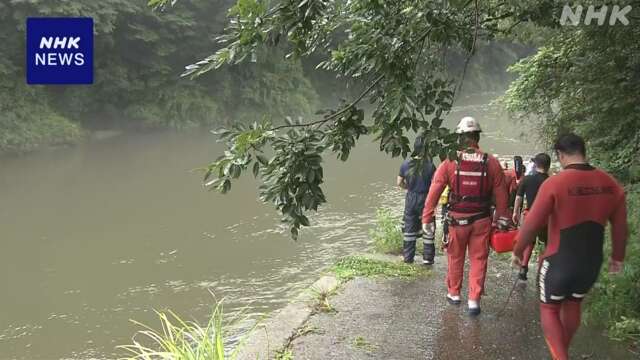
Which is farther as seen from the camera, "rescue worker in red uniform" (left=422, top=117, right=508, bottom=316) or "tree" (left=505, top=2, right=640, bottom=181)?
"tree" (left=505, top=2, right=640, bottom=181)

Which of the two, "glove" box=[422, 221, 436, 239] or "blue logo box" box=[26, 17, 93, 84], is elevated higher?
"blue logo box" box=[26, 17, 93, 84]

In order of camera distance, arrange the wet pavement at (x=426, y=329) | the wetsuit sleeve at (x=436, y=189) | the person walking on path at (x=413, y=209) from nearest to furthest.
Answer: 1. the wet pavement at (x=426, y=329)
2. the wetsuit sleeve at (x=436, y=189)
3. the person walking on path at (x=413, y=209)

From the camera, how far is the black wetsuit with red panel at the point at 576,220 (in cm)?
348

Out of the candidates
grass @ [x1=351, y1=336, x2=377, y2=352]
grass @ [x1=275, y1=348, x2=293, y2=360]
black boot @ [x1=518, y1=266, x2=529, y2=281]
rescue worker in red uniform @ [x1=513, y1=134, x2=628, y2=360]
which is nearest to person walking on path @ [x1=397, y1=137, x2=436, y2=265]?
black boot @ [x1=518, y1=266, x2=529, y2=281]

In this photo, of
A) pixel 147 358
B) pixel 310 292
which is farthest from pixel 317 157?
pixel 310 292

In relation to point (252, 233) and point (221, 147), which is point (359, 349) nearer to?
point (252, 233)

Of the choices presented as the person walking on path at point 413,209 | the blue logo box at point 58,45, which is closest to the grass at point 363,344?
A: the person walking on path at point 413,209

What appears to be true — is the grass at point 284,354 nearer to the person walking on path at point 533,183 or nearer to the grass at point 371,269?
the grass at point 371,269

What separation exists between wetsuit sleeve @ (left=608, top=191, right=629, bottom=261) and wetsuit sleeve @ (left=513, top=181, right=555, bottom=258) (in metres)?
0.38

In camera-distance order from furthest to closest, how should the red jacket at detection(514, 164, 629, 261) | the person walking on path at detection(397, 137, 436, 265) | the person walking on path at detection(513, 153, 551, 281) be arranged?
the person walking on path at detection(397, 137, 436, 265) < the person walking on path at detection(513, 153, 551, 281) < the red jacket at detection(514, 164, 629, 261)

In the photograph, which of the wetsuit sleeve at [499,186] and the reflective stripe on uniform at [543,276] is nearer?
the reflective stripe on uniform at [543,276]

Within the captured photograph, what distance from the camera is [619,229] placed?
11.8ft

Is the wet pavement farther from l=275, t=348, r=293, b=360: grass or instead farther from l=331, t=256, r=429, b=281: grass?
l=331, t=256, r=429, b=281: grass

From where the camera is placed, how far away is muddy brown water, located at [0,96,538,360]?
775cm
